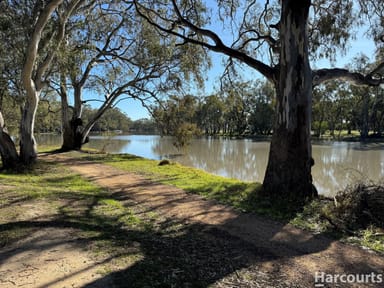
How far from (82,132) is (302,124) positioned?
43.2ft

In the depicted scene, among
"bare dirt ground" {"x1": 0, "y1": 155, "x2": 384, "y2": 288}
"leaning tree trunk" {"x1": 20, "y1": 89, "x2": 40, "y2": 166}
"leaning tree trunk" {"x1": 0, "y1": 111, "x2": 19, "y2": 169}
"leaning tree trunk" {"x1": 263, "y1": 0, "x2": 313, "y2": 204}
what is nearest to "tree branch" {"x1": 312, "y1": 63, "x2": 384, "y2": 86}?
"leaning tree trunk" {"x1": 263, "y1": 0, "x2": 313, "y2": 204}

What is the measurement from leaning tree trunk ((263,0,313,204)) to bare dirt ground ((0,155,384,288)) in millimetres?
1218

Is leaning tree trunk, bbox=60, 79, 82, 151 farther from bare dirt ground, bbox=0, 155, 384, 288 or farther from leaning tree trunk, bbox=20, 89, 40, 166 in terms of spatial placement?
bare dirt ground, bbox=0, 155, 384, 288

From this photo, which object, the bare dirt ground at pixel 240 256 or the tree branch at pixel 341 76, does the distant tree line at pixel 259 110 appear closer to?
the tree branch at pixel 341 76

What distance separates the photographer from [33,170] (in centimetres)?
846

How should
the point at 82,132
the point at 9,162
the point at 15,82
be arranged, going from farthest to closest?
the point at 82,132 → the point at 15,82 → the point at 9,162

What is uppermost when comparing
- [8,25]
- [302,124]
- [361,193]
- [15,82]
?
[8,25]

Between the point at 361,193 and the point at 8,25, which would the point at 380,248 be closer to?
the point at 361,193

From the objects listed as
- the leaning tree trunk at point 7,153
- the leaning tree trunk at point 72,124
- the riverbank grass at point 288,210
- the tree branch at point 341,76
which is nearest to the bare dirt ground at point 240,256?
the riverbank grass at point 288,210

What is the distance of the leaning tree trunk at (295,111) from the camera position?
208 inches

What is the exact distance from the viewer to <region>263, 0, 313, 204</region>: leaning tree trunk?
17.3 feet

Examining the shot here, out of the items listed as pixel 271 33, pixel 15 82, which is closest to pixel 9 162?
pixel 15 82

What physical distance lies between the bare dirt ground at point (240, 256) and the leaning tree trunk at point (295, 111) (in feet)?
3.99

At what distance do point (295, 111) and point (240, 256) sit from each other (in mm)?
3084
